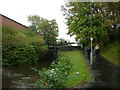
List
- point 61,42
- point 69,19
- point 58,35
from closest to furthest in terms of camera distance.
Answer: point 69,19, point 61,42, point 58,35

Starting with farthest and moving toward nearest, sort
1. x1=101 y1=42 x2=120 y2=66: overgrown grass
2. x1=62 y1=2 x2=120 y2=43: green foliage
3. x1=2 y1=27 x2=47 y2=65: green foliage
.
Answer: x1=62 y1=2 x2=120 y2=43: green foliage → x1=2 y1=27 x2=47 y2=65: green foliage → x1=101 y1=42 x2=120 y2=66: overgrown grass

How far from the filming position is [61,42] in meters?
33.5

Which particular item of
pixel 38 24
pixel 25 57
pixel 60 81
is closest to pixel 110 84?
pixel 60 81

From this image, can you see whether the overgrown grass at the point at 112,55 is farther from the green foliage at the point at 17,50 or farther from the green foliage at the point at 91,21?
the green foliage at the point at 17,50

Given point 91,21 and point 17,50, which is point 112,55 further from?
point 17,50

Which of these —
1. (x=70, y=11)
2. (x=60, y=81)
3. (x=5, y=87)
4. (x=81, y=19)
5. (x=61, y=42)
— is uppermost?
(x=70, y=11)

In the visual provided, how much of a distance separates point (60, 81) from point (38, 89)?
2.72 metres

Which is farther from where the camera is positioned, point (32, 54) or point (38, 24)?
point (38, 24)

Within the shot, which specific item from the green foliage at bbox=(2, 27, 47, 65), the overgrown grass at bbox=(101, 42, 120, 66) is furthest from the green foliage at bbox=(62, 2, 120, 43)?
→ the green foliage at bbox=(2, 27, 47, 65)

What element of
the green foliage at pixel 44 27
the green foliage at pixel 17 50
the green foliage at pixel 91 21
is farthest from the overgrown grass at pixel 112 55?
the green foliage at pixel 44 27

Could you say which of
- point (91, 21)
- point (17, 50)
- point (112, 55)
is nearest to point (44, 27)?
point (91, 21)

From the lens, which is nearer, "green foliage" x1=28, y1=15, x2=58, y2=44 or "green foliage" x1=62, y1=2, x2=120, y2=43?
"green foliage" x1=62, y1=2, x2=120, y2=43

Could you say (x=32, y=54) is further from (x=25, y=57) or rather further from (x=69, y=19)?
(x=69, y=19)

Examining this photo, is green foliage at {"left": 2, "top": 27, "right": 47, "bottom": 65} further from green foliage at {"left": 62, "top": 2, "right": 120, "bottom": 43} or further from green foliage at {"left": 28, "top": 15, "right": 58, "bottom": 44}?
green foliage at {"left": 28, "top": 15, "right": 58, "bottom": 44}
